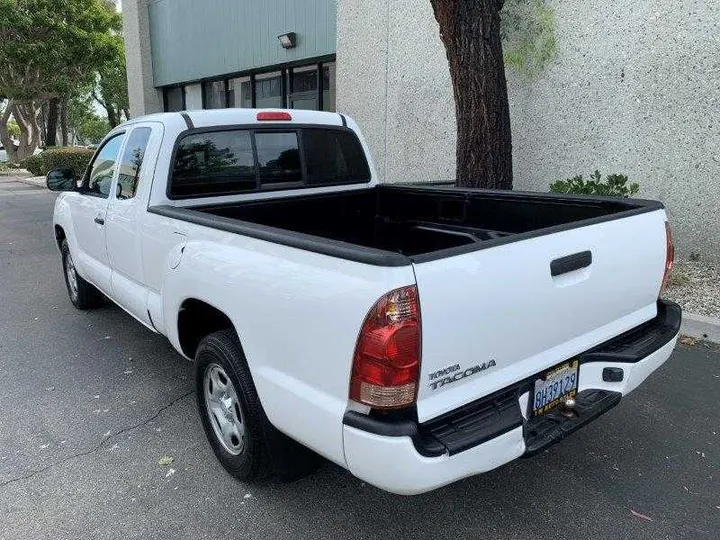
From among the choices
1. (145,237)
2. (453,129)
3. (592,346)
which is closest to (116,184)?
(145,237)

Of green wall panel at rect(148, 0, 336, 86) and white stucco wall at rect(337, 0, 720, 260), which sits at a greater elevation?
green wall panel at rect(148, 0, 336, 86)

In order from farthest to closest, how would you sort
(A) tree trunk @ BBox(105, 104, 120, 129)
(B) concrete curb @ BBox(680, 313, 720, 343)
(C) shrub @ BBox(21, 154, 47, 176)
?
(A) tree trunk @ BBox(105, 104, 120, 129), (C) shrub @ BBox(21, 154, 47, 176), (B) concrete curb @ BBox(680, 313, 720, 343)

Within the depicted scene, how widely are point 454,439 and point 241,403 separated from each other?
1.05 meters

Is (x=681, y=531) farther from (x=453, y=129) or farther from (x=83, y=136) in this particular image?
(x=83, y=136)

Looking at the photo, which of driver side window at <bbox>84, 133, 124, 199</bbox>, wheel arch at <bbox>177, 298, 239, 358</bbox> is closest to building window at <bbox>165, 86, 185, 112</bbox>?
driver side window at <bbox>84, 133, 124, 199</bbox>

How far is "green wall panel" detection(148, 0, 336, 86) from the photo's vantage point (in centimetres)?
1149

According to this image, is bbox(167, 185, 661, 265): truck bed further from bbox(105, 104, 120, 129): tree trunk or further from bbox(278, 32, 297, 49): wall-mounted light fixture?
bbox(105, 104, 120, 129): tree trunk

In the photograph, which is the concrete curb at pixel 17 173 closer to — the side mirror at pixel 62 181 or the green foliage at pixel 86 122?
the green foliage at pixel 86 122

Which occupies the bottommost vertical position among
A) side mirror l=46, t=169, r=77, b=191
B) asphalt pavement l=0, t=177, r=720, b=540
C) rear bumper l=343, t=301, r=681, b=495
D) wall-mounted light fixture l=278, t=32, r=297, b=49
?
asphalt pavement l=0, t=177, r=720, b=540

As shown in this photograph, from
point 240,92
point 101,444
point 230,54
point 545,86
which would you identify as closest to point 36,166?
point 240,92

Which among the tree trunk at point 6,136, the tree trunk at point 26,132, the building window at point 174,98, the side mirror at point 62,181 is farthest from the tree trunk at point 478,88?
the tree trunk at point 26,132

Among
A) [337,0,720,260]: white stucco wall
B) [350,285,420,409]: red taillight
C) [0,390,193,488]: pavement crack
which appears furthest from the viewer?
[337,0,720,260]: white stucco wall

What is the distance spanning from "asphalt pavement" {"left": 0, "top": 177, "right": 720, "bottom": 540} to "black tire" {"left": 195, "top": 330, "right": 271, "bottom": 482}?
130mm

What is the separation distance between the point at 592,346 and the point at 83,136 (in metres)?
79.8
